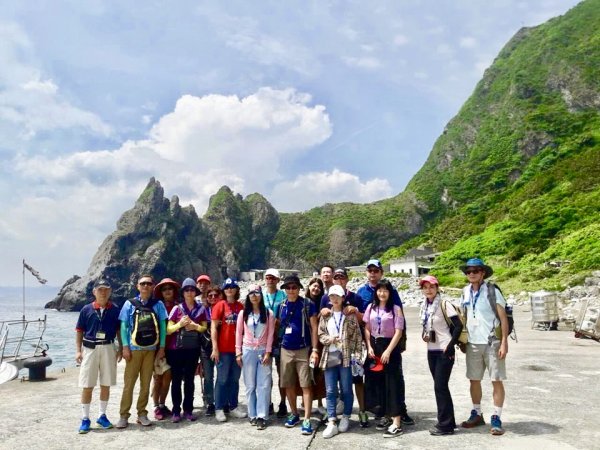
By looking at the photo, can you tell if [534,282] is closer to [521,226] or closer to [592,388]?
[521,226]

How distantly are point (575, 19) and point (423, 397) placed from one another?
449 ft

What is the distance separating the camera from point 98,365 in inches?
236

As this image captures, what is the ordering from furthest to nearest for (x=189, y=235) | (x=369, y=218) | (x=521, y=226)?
1. (x=369, y=218)
2. (x=189, y=235)
3. (x=521, y=226)

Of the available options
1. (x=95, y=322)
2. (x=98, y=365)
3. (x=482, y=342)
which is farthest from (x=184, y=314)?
(x=482, y=342)

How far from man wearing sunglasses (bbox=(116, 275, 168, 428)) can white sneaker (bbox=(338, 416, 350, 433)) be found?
257cm

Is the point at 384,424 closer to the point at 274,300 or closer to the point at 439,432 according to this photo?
the point at 439,432

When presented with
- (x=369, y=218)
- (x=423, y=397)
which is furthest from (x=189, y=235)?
(x=423, y=397)

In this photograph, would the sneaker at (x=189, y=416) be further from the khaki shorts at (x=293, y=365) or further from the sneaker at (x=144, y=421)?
the khaki shorts at (x=293, y=365)

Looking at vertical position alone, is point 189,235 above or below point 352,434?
above

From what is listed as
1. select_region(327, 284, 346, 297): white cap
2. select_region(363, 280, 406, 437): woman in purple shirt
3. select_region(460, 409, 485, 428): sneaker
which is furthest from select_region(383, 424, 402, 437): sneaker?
select_region(327, 284, 346, 297): white cap

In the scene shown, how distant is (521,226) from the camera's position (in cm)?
4597

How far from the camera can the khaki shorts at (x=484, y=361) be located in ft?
17.4

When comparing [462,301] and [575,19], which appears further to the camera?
[575,19]

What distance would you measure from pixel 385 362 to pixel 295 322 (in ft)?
4.02
